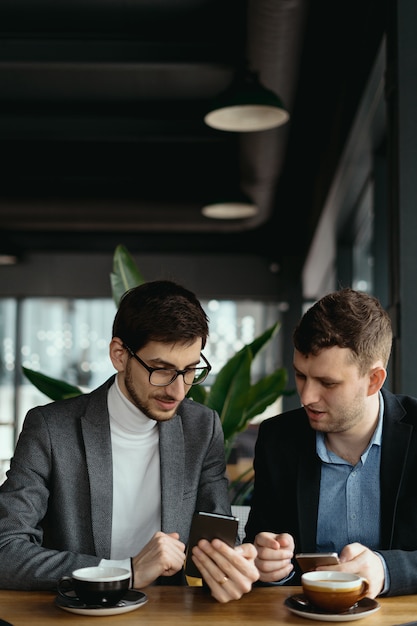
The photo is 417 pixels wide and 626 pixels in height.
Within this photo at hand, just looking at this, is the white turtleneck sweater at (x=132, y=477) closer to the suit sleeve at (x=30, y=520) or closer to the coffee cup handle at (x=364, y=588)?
the suit sleeve at (x=30, y=520)

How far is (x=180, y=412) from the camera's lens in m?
2.24

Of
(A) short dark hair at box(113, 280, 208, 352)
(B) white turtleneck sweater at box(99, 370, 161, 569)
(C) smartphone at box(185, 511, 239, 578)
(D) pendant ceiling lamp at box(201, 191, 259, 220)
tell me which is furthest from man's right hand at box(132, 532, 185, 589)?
(D) pendant ceiling lamp at box(201, 191, 259, 220)

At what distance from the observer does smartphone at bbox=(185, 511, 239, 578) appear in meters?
1.66

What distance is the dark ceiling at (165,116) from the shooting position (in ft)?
15.6

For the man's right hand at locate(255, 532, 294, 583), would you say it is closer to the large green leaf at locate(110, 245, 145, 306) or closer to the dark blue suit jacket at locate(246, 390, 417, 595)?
the dark blue suit jacket at locate(246, 390, 417, 595)

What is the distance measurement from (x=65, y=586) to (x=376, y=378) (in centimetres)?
84

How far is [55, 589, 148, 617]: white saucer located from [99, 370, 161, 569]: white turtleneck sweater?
0.41 m

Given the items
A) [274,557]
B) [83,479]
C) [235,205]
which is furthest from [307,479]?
[235,205]

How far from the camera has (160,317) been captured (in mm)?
2004

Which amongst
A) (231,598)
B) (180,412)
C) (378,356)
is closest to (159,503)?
(180,412)

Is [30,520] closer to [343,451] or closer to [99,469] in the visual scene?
[99,469]

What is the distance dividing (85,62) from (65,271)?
4747 mm

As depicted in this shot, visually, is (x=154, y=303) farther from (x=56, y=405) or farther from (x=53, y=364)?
(x=53, y=364)

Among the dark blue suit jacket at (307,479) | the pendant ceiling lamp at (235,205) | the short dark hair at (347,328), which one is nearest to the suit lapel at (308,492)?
the dark blue suit jacket at (307,479)
